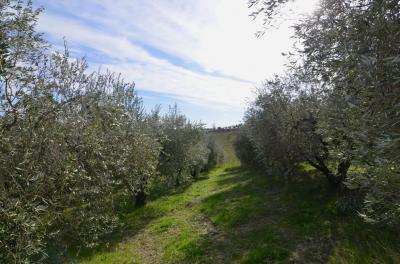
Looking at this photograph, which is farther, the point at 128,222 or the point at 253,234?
the point at 128,222

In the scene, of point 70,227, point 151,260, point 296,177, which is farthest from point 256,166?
point 70,227

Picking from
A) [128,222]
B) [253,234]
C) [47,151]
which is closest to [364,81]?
[47,151]

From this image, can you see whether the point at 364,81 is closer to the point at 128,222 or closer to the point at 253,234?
the point at 253,234

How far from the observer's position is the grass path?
1238cm

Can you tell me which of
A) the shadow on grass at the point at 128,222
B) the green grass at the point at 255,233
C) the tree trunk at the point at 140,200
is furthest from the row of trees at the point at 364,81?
the tree trunk at the point at 140,200

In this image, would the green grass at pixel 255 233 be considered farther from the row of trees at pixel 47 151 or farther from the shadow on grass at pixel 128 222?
the row of trees at pixel 47 151

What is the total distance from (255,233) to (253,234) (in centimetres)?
14

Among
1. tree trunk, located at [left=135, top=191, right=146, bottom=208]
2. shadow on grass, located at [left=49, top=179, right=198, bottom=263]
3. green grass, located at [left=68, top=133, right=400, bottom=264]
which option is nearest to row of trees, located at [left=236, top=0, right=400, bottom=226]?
green grass, located at [left=68, top=133, right=400, bottom=264]

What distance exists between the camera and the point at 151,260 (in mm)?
14891

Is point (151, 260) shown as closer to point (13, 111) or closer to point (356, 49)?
point (13, 111)

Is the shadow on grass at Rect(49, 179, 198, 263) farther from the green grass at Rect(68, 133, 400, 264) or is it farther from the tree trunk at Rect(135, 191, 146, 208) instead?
the tree trunk at Rect(135, 191, 146, 208)

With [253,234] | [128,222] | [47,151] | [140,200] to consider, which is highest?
[47,151]

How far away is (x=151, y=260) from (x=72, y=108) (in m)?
8.07

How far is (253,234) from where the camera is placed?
1580cm
